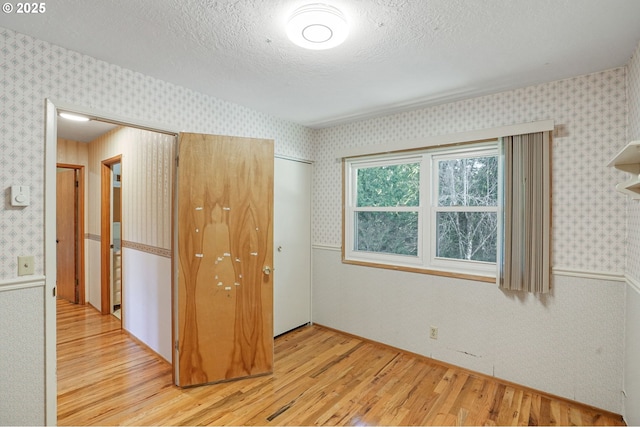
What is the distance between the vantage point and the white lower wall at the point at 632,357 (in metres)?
1.88

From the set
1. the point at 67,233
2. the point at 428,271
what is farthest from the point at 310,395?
the point at 67,233

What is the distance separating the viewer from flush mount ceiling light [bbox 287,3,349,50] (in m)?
1.57

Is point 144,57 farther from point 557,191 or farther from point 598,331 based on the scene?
point 598,331

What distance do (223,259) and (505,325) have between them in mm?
2371

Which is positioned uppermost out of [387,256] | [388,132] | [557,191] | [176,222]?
[388,132]

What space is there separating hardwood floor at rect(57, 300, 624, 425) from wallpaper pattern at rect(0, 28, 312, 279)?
3.90ft

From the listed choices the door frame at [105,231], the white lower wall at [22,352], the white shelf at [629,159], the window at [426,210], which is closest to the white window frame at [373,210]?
the window at [426,210]

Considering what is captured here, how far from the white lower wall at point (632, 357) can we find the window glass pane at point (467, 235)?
0.90m

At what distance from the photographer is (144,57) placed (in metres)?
2.14

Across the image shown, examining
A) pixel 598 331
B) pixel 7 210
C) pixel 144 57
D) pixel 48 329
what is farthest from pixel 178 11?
pixel 598 331

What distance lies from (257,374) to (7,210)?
208cm

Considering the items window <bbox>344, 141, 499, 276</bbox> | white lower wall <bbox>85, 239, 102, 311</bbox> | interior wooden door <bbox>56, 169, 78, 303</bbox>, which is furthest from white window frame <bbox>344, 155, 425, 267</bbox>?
interior wooden door <bbox>56, 169, 78, 303</bbox>

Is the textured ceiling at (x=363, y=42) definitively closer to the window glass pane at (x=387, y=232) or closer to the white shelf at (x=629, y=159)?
the white shelf at (x=629, y=159)

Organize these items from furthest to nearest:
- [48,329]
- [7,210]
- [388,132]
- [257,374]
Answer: [388,132] → [257,374] → [48,329] → [7,210]
